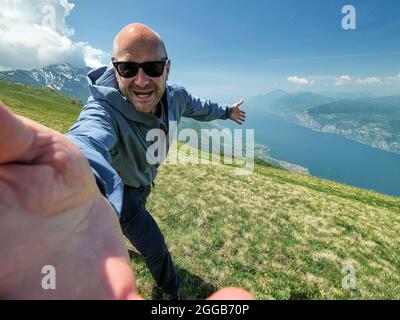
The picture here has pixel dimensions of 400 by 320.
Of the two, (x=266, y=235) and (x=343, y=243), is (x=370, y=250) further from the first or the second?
(x=266, y=235)

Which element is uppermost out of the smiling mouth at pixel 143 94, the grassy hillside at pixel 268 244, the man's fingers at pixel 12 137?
the smiling mouth at pixel 143 94

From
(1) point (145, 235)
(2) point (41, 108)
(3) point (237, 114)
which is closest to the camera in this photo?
(1) point (145, 235)

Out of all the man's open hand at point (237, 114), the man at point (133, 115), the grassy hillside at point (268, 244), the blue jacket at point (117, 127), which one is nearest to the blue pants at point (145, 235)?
the man at point (133, 115)

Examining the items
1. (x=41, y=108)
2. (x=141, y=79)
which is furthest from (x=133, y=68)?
(x=41, y=108)

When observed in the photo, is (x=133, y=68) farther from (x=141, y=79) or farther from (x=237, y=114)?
(x=237, y=114)

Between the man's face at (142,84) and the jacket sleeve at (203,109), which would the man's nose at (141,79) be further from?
the jacket sleeve at (203,109)
